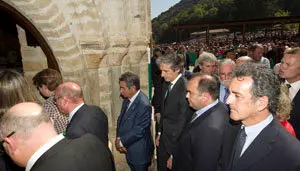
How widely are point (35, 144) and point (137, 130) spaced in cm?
164

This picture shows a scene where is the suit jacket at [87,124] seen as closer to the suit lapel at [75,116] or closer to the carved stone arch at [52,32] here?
the suit lapel at [75,116]

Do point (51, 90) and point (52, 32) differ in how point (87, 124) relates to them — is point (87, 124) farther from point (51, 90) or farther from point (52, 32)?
A: point (52, 32)

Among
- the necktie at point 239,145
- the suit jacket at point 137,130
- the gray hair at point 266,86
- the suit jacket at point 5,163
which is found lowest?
the suit jacket at point 137,130

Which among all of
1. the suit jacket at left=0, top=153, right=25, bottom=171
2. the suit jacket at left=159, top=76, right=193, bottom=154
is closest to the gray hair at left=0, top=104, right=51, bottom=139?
the suit jacket at left=0, top=153, right=25, bottom=171

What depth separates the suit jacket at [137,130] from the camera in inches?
113

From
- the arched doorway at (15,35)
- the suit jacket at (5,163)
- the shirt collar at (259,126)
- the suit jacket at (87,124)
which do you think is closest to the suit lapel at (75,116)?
the suit jacket at (87,124)

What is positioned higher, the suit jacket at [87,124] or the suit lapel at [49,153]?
the suit lapel at [49,153]

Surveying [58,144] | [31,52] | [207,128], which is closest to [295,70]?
[207,128]

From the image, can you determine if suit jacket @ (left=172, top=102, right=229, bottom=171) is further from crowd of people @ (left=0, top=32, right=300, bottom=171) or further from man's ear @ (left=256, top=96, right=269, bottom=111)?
man's ear @ (left=256, top=96, right=269, bottom=111)

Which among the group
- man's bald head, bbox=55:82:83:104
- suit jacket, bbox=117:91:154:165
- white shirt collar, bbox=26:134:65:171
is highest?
man's bald head, bbox=55:82:83:104

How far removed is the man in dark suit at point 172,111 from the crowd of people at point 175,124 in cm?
1

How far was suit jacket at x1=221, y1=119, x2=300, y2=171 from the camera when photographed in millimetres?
1359

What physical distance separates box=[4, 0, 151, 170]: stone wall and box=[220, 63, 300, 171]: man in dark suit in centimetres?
219

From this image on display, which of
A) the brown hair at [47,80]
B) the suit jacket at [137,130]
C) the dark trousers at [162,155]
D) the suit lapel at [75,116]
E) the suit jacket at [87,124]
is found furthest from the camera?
the dark trousers at [162,155]
